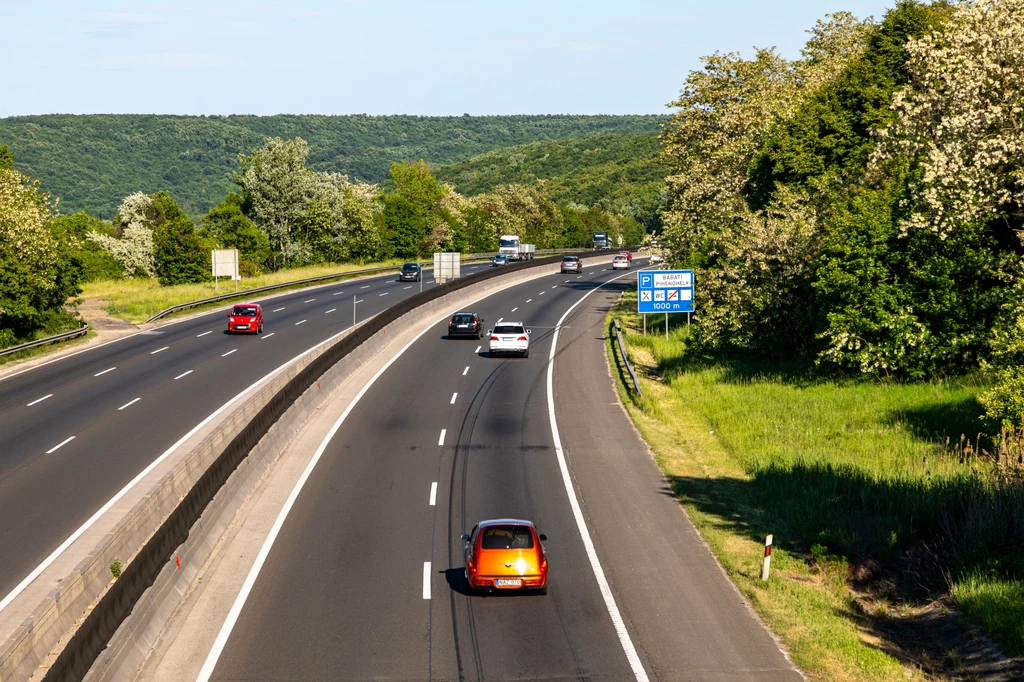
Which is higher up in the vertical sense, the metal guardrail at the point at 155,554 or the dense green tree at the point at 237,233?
the dense green tree at the point at 237,233

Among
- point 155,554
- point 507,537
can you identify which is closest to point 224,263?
point 155,554

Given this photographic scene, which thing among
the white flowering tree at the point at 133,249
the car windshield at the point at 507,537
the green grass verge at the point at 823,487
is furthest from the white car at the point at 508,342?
the white flowering tree at the point at 133,249

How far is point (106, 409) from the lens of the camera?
36.1 m

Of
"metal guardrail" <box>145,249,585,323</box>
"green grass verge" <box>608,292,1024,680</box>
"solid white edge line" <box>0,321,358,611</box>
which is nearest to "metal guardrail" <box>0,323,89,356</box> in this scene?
"metal guardrail" <box>145,249,585,323</box>

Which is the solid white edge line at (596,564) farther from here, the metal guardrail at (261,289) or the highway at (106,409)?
the metal guardrail at (261,289)

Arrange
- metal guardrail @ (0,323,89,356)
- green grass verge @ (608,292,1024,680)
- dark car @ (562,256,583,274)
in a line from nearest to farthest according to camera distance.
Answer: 1. green grass verge @ (608,292,1024,680)
2. metal guardrail @ (0,323,89,356)
3. dark car @ (562,256,583,274)

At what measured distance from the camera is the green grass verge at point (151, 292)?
6638 cm

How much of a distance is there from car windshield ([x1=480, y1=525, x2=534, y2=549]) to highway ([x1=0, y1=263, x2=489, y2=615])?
866 centimetres

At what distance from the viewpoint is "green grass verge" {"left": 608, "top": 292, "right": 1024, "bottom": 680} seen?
1738 centimetres

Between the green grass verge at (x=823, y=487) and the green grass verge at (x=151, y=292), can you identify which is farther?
the green grass verge at (x=151, y=292)

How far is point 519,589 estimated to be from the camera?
60.8 feet

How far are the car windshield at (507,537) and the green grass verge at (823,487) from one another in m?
4.27

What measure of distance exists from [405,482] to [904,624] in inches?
536

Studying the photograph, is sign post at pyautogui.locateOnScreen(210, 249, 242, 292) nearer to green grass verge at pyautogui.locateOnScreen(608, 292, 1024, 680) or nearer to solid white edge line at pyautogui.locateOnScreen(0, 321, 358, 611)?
solid white edge line at pyautogui.locateOnScreen(0, 321, 358, 611)
